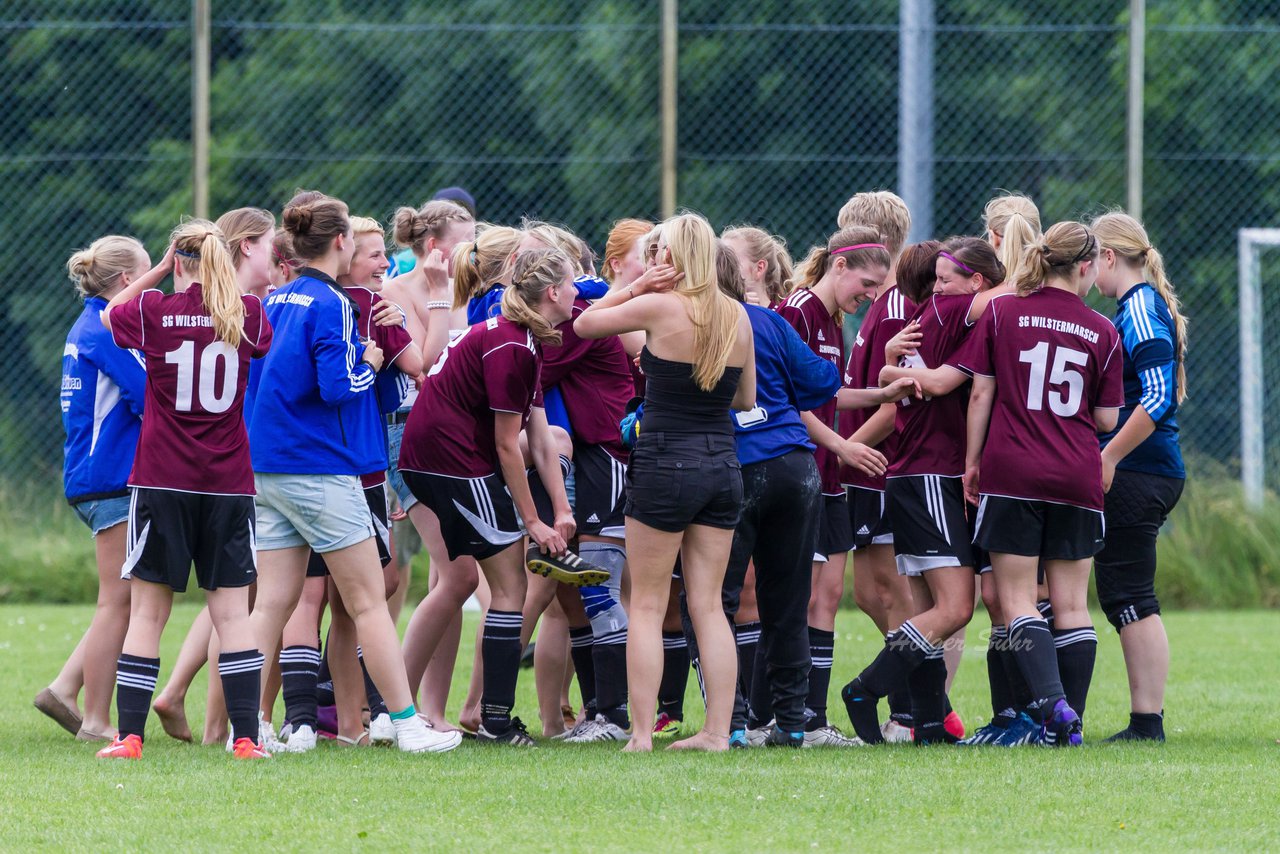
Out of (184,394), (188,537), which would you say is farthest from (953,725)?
(184,394)

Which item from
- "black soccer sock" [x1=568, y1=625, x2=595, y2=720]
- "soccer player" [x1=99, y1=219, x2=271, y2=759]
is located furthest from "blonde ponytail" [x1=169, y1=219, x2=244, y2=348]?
"black soccer sock" [x1=568, y1=625, x2=595, y2=720]

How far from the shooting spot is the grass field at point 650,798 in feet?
14.3

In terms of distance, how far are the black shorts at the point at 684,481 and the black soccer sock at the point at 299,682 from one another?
52.0 inches

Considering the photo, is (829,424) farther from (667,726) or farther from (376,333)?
(376,333)

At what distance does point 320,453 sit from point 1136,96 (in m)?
8.35

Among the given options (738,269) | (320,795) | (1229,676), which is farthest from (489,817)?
(1229,676)

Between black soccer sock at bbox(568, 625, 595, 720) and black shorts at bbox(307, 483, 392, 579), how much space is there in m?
0.81

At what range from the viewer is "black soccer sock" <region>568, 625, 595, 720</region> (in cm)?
653

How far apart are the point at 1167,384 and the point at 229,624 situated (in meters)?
3.38

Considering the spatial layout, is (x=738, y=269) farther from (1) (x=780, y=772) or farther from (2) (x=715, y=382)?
(1) (x=780, y=772)

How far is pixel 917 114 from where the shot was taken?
39.6 feet

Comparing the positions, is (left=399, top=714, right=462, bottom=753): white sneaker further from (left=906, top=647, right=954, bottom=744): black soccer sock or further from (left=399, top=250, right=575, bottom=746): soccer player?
(left=906, top=647, right=954, bottom=744): black soccer sock

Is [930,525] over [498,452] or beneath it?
beneath

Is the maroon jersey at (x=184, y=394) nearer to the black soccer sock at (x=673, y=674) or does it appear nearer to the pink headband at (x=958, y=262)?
the black soccer sock at (x=673, y=674)
